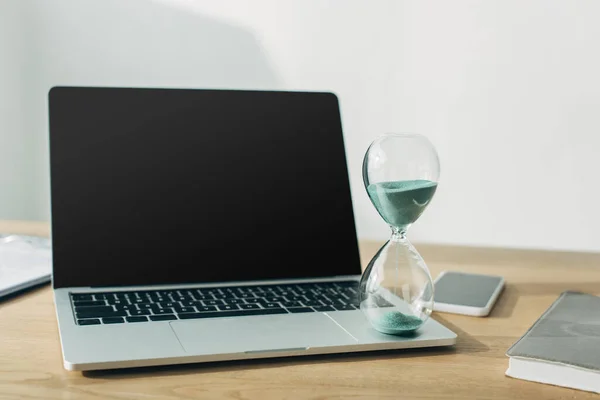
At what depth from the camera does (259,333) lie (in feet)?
2.37

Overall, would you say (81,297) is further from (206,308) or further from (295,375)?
(295,375)

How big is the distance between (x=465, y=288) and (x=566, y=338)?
0.28 metres

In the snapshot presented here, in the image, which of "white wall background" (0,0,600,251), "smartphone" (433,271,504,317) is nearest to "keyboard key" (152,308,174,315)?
"smartphone" (433,271,504,317)

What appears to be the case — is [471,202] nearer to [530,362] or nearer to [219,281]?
[219,281]

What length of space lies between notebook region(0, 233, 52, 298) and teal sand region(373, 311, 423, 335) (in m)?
0.48

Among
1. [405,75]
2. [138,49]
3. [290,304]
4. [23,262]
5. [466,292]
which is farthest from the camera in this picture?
[138,49]

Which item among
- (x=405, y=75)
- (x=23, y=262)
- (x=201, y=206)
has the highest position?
(x=405, y=75)

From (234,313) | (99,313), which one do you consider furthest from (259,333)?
(99,313)

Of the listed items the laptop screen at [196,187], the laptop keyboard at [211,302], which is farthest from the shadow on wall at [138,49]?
the laptop keyboard at [211,302]

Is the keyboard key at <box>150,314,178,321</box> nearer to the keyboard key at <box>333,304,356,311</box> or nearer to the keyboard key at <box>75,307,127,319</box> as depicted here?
the keyboard key at <box>75,307,127,319</box>

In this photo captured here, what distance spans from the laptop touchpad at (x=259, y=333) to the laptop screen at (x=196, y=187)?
0.68 feet

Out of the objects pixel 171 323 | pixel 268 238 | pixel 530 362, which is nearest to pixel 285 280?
pixel 268 238

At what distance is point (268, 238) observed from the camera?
3.29 ft

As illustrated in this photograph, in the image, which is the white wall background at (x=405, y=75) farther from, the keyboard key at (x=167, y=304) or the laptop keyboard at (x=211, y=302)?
the keyboard key at (x=167, y=304)
